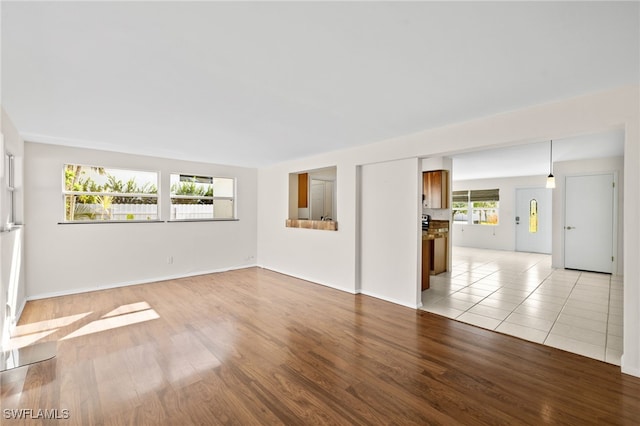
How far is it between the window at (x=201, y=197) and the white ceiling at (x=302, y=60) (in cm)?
239

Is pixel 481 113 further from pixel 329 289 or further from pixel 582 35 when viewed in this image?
pixel 329 289

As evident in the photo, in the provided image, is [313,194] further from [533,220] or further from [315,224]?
[533,220]

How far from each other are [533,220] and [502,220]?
32.2 inches

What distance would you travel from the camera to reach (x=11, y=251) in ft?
10.9

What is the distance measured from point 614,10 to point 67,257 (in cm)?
654

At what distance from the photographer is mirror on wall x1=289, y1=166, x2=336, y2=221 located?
6195 millimetres

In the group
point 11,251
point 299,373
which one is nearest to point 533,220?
point 299,373

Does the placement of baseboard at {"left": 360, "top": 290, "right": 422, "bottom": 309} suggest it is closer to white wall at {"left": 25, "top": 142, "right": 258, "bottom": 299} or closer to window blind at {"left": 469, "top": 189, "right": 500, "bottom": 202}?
white wall at {"left": 25, "top": 142, "right": 258, "bottom": 299}

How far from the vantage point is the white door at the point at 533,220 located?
344 inches

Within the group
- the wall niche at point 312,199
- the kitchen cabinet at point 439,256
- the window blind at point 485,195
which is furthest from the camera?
the window blind at point 485,195

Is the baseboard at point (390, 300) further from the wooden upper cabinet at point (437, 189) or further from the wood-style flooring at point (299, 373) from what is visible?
the wooden upper cabinet at point (437, 189)

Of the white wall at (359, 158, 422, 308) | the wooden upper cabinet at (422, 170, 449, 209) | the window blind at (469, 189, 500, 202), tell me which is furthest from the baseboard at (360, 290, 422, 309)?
the window blind at (469, 189, 500, 202)

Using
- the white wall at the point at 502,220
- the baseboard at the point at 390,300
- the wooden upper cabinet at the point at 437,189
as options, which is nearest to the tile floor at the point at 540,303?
the baseboard at the point at 390,300

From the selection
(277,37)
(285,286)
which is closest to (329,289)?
(285,286)
